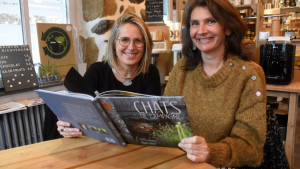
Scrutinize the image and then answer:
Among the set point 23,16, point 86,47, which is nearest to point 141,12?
point 86,47

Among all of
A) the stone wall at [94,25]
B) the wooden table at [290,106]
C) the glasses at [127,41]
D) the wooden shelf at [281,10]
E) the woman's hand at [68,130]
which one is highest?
the wooden shelf at [281,10]

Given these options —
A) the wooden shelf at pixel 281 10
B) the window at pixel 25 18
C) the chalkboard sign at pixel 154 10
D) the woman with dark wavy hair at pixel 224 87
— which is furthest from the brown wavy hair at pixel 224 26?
the wooden shelf at pixel 281 10

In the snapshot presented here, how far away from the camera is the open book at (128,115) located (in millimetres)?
768

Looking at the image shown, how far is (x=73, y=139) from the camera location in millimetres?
1097

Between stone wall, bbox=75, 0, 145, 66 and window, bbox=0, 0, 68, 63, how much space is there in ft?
0.86

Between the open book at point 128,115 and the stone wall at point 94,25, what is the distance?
1.82m

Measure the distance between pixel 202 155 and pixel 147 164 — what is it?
19 cm

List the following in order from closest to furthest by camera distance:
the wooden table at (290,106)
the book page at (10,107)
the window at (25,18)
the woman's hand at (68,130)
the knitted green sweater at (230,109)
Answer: the knitted green sweater at (230,109) → the woman's hand at (68,130) → the book page at (10,107) → the wooden table at (290,106) → the window at (25,18)

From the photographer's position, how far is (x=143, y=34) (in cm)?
153

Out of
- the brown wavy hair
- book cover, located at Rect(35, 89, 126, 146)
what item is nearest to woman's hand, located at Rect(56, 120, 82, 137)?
book cover, located at Rect(35, 89, 126, 146)

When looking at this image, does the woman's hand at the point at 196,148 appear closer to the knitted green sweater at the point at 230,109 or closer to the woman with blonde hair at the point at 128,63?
the knitted green sweater at the point at 230,109

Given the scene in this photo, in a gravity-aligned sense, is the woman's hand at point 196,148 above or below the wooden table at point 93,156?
above

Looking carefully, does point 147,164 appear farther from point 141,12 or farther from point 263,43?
point 141,12

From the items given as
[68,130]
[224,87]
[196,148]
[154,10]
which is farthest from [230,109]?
[154,10]
